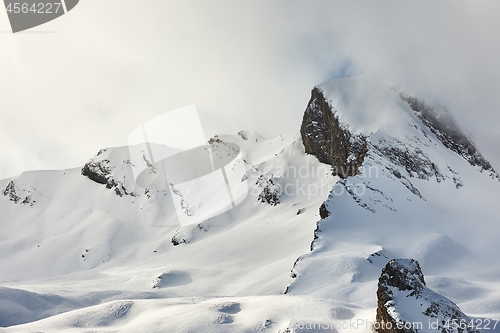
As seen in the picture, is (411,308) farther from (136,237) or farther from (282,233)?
(136,237)

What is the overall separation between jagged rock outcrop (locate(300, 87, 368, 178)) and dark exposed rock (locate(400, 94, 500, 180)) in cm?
1792

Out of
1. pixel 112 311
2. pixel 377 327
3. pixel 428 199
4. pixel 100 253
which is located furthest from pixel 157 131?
pixel 377 327

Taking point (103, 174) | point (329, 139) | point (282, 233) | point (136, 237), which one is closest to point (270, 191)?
point (329, 139)

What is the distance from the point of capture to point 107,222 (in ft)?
287

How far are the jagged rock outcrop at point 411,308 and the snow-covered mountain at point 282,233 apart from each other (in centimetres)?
214

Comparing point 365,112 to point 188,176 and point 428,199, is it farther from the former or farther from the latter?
point 188,176

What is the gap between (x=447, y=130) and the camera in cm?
7325

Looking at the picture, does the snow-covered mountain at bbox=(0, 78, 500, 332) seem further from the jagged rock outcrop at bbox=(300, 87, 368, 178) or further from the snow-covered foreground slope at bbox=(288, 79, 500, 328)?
the jagged rock outcrop at bbox=(300, 87, 368, 178)

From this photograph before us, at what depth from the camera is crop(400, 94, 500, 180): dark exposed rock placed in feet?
221

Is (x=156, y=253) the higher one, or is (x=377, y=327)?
(x=377, y=327)

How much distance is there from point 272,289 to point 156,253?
42625mm

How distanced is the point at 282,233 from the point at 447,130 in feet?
149

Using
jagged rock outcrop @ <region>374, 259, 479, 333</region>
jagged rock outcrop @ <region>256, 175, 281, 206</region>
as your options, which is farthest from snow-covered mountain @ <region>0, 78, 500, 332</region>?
jagged rock outcrop @ <region>374, 259, 479, 333</region>

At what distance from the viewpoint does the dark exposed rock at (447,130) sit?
2653 inches
